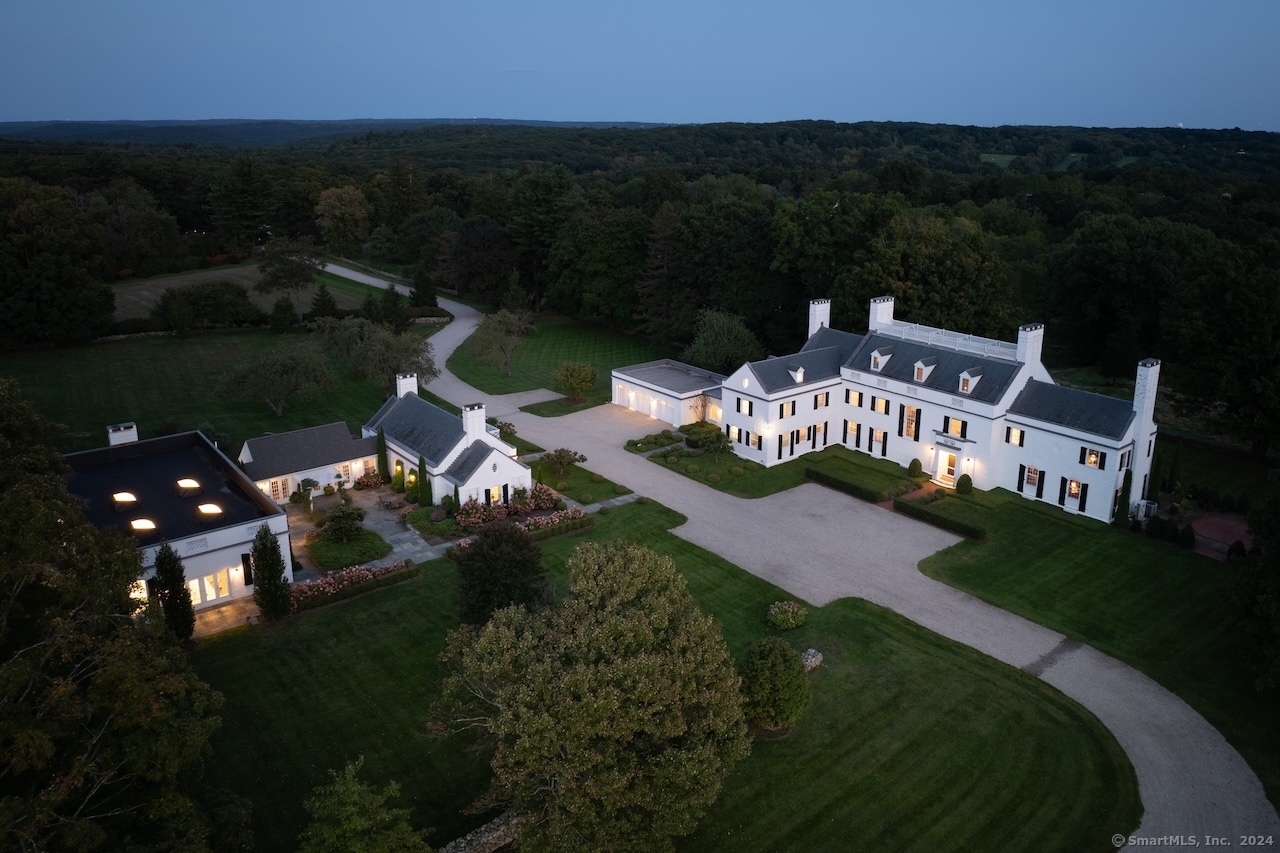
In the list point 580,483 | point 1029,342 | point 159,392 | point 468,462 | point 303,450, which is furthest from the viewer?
point 159,392

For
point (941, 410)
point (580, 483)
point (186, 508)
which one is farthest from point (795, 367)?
point (186, 508)

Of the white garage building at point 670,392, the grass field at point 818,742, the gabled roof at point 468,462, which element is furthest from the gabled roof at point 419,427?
the white garage building at point 670,392

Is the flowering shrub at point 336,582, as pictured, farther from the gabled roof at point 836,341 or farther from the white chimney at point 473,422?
the gabled roof at point 836,341

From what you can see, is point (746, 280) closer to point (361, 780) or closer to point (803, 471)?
point (803, 471)

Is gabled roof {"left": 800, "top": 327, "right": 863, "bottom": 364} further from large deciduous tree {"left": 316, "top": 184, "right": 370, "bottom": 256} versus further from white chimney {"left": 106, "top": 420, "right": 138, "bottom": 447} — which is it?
large deciduous tree {"left": 316, "top": 184, "right": 370, "bottom": 256}

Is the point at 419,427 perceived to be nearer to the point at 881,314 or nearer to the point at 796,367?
the point at 796,367

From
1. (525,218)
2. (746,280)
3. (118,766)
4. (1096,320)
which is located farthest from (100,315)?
(1096,320)
